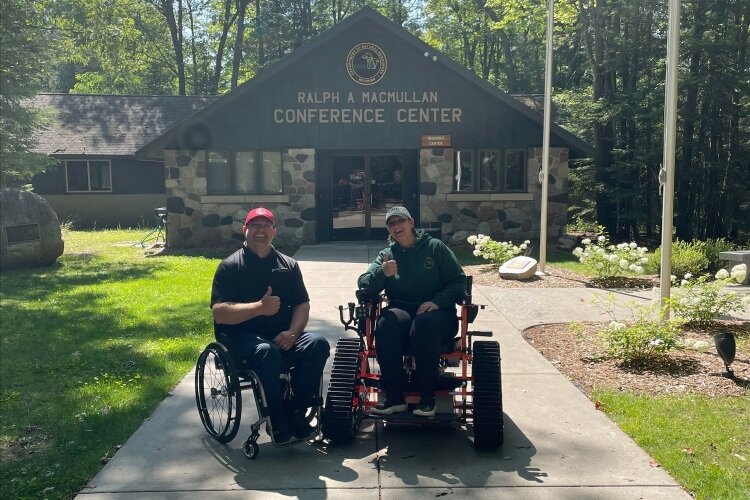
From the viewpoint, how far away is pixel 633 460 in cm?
503

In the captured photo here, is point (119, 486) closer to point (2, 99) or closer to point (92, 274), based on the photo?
point (92, 274)

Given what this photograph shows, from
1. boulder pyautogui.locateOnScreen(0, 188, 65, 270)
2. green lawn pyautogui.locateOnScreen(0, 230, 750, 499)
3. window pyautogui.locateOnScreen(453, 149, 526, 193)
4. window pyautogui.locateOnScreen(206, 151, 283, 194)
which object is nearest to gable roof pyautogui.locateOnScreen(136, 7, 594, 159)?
window pyautogui.locateOnScreen(206, 151, 283, 194)

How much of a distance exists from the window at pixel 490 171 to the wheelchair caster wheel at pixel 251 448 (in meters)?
14.7

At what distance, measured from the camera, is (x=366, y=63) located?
744 inches

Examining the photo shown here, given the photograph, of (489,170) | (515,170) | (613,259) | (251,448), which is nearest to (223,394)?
(251,448)

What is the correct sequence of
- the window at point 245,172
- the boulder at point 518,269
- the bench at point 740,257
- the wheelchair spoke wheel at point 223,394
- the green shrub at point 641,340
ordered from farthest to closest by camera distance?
the window at point 245,172 < the boulder at point 518,269 < the bench at point 740,257 < the green shrub at point 641,340 < the wheelchair spoke wheel at point 223,394

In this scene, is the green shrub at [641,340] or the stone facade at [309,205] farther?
the stone facade at [309,205]

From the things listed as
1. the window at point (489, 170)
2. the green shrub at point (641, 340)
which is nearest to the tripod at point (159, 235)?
the window at point (489, 170)

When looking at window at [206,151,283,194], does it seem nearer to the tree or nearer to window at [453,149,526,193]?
the tree

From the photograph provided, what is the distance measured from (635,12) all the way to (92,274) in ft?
49.0

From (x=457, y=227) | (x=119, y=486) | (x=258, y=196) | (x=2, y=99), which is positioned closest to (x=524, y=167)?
(x=457, y=227)

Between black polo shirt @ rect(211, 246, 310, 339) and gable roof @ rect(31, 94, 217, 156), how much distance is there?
21796 millimetres

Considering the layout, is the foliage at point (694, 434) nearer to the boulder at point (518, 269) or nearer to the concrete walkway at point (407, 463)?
the concrete walkway at point (407, 463)

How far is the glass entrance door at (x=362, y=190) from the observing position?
1952cm
